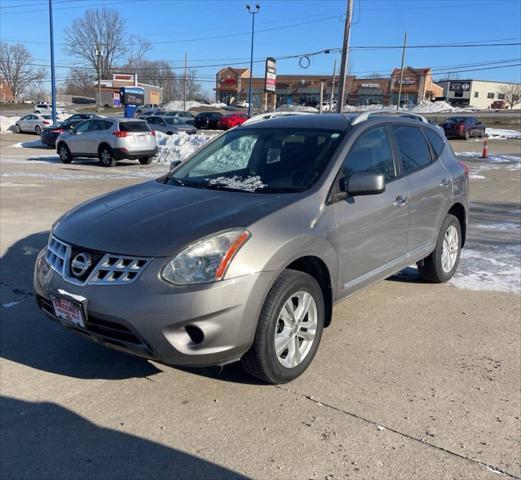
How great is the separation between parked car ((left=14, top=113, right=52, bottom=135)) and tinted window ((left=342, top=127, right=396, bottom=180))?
3365cm

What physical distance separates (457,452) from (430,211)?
2.64 meters

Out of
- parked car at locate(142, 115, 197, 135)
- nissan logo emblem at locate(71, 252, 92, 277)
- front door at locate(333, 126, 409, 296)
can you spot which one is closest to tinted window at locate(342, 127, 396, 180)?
front door at locate(333, 126, 409, 296)

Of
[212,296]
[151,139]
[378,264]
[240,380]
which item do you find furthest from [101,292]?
[151,139]

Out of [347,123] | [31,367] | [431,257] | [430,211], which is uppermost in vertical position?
[347,123]

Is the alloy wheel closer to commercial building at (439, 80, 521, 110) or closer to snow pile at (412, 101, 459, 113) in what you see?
snow pile at (412, 101, 459, 113)

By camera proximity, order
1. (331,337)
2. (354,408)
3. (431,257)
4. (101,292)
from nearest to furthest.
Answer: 1. (101,292)
2. (354,408)
3. (331,337)
4. (431,257)

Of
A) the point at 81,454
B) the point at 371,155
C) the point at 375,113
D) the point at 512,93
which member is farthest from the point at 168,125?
the point at 512,93

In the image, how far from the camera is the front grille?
2.98m

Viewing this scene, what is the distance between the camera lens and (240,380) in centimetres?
351

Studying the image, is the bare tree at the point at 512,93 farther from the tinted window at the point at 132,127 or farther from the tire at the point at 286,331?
the tire at the point at 286,331

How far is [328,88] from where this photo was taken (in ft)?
319

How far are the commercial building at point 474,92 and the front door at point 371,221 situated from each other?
131003mm

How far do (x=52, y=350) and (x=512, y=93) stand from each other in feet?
446

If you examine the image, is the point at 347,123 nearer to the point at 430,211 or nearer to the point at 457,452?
the point at 430,211
